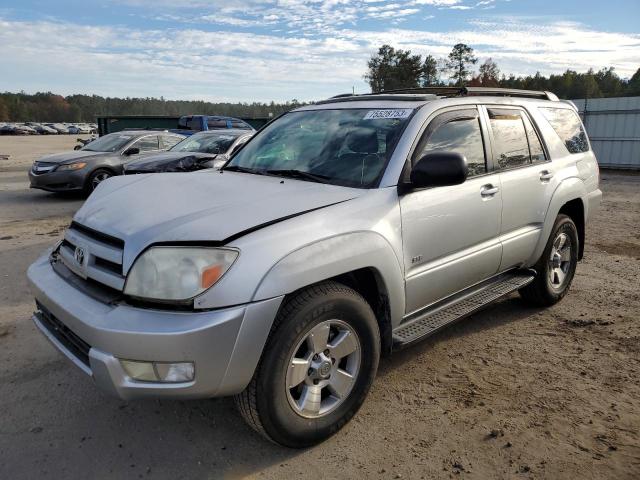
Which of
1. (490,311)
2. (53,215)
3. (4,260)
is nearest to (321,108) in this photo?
(490,311)

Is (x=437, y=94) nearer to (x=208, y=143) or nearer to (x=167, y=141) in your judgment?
(x=208, y=143)

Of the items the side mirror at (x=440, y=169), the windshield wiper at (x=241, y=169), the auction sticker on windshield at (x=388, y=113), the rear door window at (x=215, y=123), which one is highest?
the auction sticker on windshield at (x=388, y=113)

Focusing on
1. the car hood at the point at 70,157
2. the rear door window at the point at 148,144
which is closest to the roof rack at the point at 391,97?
the car hood at the point at 70,157

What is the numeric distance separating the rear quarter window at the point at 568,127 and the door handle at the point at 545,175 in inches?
21.6

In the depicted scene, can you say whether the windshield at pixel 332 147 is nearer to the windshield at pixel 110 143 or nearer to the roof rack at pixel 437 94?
the roof rack at pixel 437 94

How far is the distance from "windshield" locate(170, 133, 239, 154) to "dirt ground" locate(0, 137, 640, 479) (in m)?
6.13

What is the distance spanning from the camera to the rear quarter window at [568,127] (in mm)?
4715

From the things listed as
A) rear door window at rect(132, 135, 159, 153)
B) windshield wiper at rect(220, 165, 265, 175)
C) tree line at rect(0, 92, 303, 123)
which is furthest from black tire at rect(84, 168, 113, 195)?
tree line at rect(0, 92, 303, 123)

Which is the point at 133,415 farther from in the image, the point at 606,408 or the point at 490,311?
the point at 490,311

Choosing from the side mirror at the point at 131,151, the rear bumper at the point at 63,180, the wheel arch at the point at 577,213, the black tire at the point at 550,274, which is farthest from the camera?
the side mirror at the point at 131,151

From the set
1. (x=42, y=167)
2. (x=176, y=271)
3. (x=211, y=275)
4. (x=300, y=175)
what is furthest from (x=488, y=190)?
(x=42, y=167)

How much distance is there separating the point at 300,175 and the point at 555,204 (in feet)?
7.99

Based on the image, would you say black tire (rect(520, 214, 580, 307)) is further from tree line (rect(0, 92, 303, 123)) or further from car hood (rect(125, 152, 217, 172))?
tree line (rect(0, 92, 303, 123))

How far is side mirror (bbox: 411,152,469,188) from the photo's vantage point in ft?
9.65
